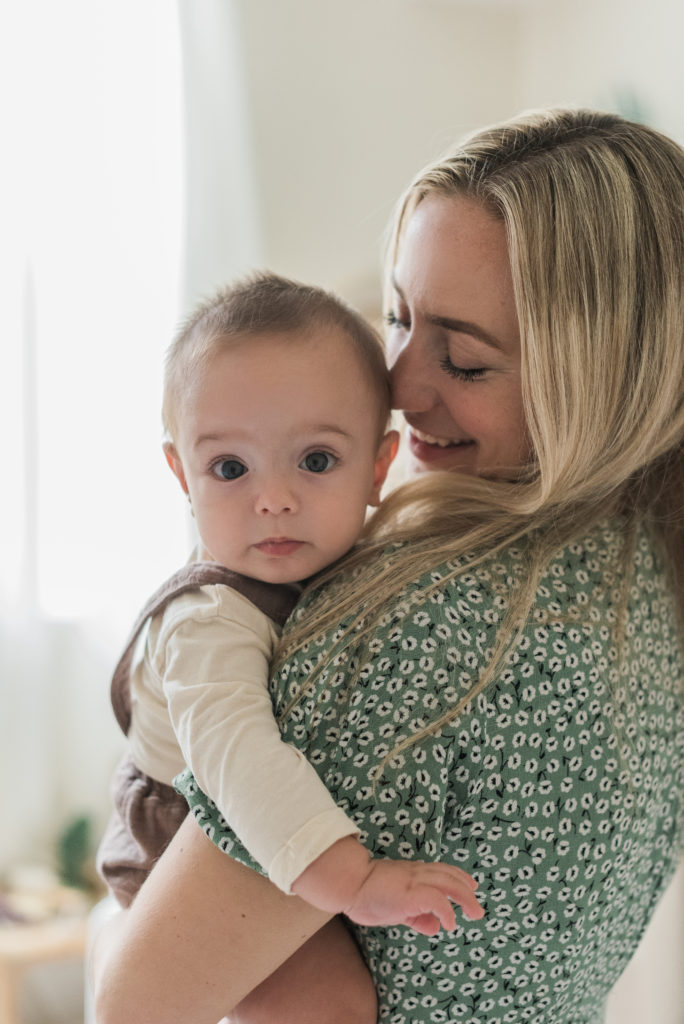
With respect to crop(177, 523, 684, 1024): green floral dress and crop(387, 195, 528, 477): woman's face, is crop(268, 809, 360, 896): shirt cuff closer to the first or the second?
crop(177, 523, 684, 1024): green floral dress

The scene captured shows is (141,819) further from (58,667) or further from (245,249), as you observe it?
(245,249)

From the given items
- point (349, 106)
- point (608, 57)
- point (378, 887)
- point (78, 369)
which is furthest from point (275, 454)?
point (349, 106)

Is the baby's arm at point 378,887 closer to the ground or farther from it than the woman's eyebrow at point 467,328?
closer to the ground

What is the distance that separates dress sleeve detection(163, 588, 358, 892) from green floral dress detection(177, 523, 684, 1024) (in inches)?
1.1

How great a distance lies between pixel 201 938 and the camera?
789 mm

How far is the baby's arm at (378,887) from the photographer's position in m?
0.74

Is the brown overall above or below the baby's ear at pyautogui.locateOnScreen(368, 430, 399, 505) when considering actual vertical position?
below

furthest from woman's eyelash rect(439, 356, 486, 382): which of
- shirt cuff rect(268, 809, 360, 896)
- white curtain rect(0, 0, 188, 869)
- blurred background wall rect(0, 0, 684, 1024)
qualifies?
white curtain rect(0, 0, 188, 869)

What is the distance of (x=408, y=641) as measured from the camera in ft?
2.66

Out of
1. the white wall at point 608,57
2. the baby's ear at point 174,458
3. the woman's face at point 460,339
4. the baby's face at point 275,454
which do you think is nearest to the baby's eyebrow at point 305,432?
the baby's face at point 275,454

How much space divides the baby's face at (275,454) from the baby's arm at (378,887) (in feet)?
0.94

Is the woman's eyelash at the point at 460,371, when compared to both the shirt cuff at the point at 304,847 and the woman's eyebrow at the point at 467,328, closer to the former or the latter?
the woman's eyebrow at the point at 467,328

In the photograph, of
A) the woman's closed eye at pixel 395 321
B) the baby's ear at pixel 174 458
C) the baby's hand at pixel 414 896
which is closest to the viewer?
the baby's hand at pixel 414 896

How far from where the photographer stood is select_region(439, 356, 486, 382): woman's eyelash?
1.11 metres
